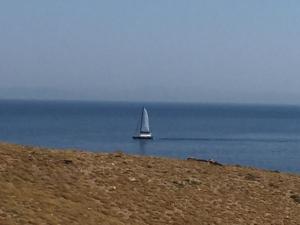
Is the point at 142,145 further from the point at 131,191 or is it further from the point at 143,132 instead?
the point at 131,191

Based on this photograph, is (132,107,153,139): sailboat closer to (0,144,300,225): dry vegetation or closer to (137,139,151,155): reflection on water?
(137,139,151,155): reflection on water

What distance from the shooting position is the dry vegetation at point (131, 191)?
17234 millimetres

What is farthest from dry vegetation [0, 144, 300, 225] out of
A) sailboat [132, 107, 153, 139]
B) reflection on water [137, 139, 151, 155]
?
sailboat [132, 107, 153, 139]

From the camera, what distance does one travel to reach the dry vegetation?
17.2 meters

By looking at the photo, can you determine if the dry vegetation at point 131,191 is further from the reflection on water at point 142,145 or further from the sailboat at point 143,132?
the sailboat at point 143,132

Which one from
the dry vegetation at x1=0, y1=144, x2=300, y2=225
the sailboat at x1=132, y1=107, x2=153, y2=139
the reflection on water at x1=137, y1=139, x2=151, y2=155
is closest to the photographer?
the dry vegetation at x1=0, y1=144, x2=300, y2=225

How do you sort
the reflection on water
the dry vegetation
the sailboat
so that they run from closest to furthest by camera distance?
the dry vegetation, the reflection on water, the sailboat

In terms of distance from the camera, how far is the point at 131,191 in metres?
20.9

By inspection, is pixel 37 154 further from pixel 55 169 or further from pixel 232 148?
pixel 232 148

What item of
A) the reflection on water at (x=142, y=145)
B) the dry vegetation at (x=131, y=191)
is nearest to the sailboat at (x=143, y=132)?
the reflection on water at (x=142, y=145)

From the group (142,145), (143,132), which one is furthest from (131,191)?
(143,132)

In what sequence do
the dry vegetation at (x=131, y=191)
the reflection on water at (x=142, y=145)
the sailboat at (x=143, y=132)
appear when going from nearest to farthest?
the dry vegetation at (x=131, y=191) → the reflection on water at (x=142, y=145) → the sailboat at (x=143, y=132)

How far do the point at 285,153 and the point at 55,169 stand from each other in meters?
98.0

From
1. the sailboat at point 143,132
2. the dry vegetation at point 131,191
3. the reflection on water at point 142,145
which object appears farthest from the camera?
the sailboat at point 143,132
